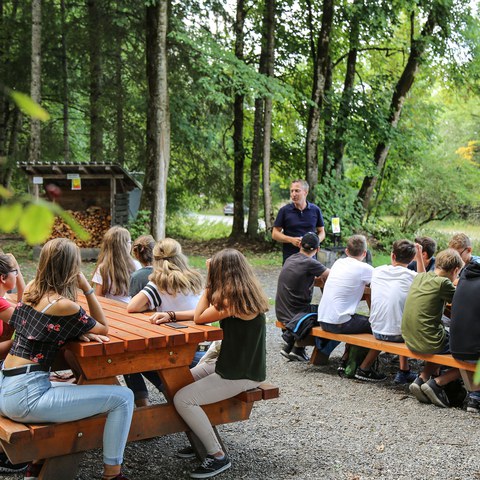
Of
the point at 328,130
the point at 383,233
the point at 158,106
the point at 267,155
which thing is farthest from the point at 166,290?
the point at 383,233

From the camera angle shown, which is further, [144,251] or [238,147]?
[238,147]

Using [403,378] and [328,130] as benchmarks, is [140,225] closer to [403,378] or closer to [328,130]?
[328,130]

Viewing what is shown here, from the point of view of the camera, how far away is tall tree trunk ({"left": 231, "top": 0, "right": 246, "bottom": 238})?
2041cm

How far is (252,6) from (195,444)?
18.3 metres

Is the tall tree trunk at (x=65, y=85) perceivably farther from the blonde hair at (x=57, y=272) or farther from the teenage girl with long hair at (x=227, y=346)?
the blonde hair at (x=57, y=272)

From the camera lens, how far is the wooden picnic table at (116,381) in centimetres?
379

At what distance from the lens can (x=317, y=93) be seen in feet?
62.8

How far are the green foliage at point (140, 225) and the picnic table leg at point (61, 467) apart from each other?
43.0 feet

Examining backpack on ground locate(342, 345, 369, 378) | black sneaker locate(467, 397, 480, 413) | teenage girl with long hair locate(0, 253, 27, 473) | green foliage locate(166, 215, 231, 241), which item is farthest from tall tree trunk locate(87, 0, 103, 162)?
teenage girl with long hair locate(0, 253, 27, 473)

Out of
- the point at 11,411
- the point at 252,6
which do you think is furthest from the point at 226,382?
the point at 252,6

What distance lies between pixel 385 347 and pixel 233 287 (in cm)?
258

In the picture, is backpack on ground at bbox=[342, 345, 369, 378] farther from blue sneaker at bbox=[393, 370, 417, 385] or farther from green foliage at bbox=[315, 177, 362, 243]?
green foliage at bbox=[315, 177, 362, 243]

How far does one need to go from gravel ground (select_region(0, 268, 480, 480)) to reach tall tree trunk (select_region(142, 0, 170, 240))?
10075 millimetres

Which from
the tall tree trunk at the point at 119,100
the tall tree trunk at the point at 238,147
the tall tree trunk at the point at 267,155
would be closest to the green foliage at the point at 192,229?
the tall tree trunk at the point at 238,147
